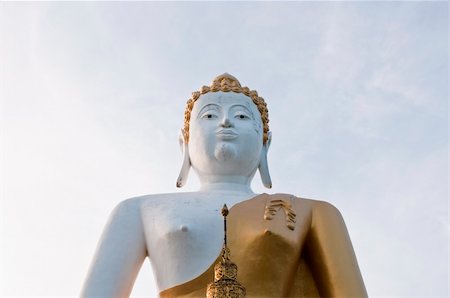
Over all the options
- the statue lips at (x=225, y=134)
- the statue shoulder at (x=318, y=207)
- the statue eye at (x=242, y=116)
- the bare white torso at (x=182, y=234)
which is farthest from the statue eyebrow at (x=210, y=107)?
the statue shoulder at (x=318, y=207)

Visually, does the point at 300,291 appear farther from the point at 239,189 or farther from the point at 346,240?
the point at 239,189

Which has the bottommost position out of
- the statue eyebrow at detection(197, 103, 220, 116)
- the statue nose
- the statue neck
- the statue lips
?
the statue neck

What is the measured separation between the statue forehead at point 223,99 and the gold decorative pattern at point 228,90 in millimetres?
55

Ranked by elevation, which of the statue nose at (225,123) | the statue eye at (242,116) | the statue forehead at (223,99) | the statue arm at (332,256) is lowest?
the statue arm at (332,256)

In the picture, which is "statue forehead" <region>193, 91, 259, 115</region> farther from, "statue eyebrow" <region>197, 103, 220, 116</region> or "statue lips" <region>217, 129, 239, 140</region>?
"statue lips" <region>217, 129, 239, 140</region>

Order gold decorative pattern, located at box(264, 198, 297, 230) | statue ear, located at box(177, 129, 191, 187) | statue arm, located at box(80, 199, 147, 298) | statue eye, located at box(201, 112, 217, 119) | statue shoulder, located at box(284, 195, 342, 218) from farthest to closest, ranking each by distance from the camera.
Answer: statue ear, located at box(177, 129, 191, 187) → statue eye, located at box(201, 112, 217, 119) → statue shoulder, located at box(284, 195, 342, 218) → gold decorative pattern, located at box(264, 198, 297, 230) → statue arm, located at box(80, 199, 147, 298)

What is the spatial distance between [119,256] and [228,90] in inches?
76.6

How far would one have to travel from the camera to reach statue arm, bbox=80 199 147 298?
6207 mm

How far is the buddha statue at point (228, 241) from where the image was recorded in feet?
20.3

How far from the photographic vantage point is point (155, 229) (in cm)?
654

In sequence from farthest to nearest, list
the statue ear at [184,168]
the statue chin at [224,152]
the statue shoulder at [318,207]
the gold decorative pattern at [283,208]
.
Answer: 1. the statue ear at [184,168]
2. the statue chin at [224,152]
3. the statue shoulder at [318,207]
4. the gold decorative pattern at [283,208]

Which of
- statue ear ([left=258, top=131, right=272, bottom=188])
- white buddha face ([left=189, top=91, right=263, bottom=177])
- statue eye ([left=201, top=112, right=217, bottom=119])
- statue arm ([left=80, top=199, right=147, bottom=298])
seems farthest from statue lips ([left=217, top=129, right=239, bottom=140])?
statue arm ([left=80, top=199, right=147, bottom=298])

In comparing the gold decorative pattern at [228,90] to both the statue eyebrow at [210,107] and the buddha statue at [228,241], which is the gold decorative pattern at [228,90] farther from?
the buddha statue at [228,241]

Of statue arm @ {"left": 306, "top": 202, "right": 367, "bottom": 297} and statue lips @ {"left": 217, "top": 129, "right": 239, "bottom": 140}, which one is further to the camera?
statue lips @ {"left": 217, "top": 129, "right": 239, "bottom": 140}
